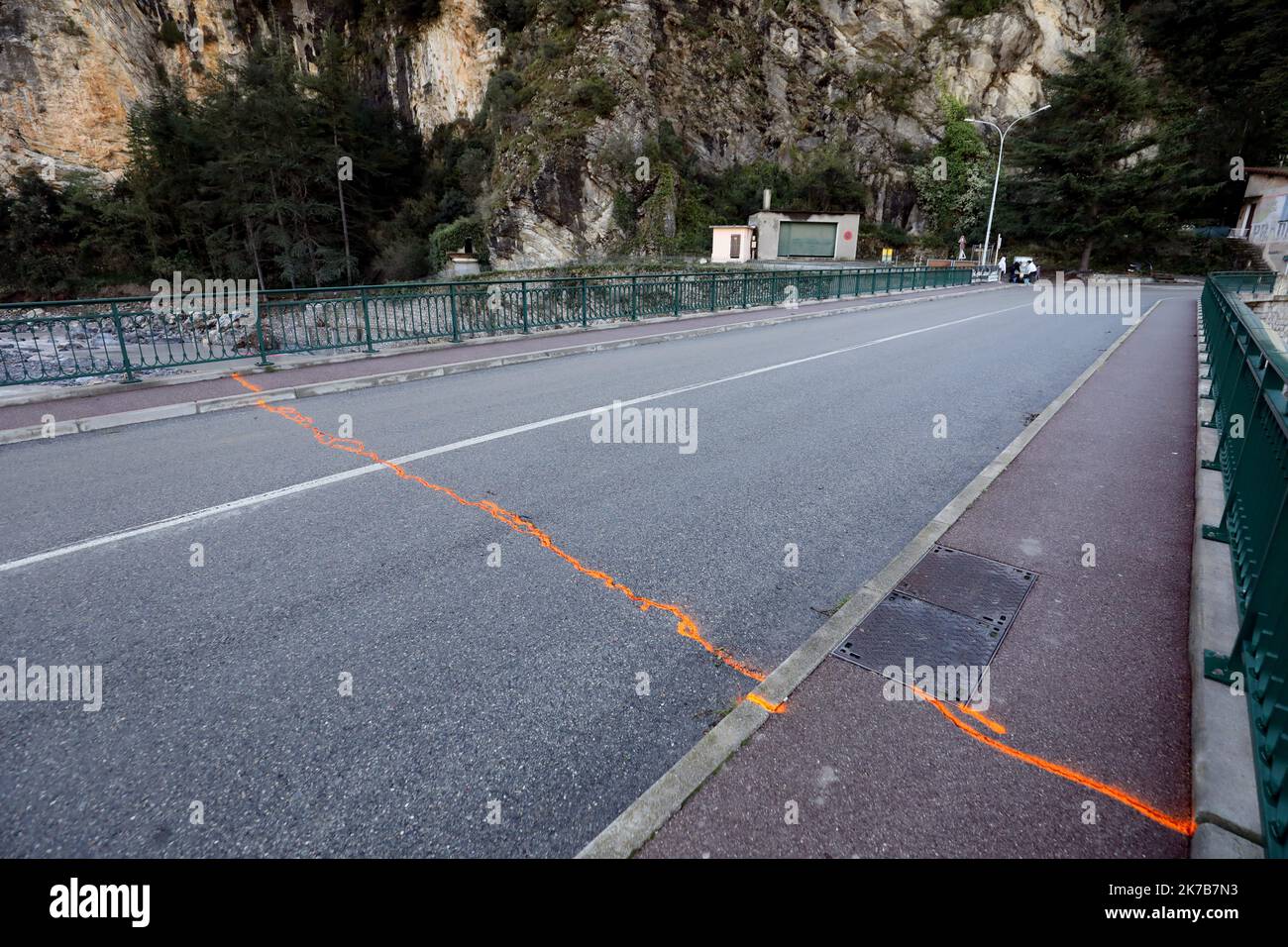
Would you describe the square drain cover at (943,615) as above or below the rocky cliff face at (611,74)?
below

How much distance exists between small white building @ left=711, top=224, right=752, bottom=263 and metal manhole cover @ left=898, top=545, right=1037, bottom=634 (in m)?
47.0

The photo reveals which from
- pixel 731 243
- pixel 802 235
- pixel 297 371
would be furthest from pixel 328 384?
pixel 802 235

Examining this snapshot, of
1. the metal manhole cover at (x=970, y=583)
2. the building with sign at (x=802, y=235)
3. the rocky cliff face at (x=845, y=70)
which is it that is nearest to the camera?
the metal manhole cover at (x=970, y=583)

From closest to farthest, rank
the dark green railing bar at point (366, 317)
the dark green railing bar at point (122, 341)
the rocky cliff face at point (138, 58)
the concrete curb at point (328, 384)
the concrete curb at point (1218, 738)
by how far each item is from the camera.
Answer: the concrete curb at point (1218, 738) → the concrete curb at point (328, 384) → the dark green railing bar at point (122, 341) → the dark green railing bar at point (366, 317) → the rocky cliff face at point (138, 58)

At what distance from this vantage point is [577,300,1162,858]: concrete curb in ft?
7.47

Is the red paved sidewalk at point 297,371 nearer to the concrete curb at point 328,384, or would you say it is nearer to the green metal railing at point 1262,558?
the concrete curb at point 328,384

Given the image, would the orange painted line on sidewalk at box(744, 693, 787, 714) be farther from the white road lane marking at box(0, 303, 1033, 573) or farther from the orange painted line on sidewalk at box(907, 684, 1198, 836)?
the white road lane marking at box(0, 303, 1033, 573)

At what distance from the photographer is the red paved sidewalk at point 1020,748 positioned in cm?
231

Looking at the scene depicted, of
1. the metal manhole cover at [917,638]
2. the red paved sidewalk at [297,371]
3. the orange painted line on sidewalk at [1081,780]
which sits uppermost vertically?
the red paved sidewalk at [297,371]

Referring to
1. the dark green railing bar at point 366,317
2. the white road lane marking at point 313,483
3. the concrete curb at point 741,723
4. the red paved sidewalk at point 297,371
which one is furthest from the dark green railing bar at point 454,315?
the concrete curb at point 741,723

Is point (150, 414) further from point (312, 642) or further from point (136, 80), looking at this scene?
point (136, 80)

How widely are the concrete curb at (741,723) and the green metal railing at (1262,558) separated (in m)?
1.66

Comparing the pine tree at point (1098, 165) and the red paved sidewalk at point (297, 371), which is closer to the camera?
the red paved sidewalk at point (297, 371)
